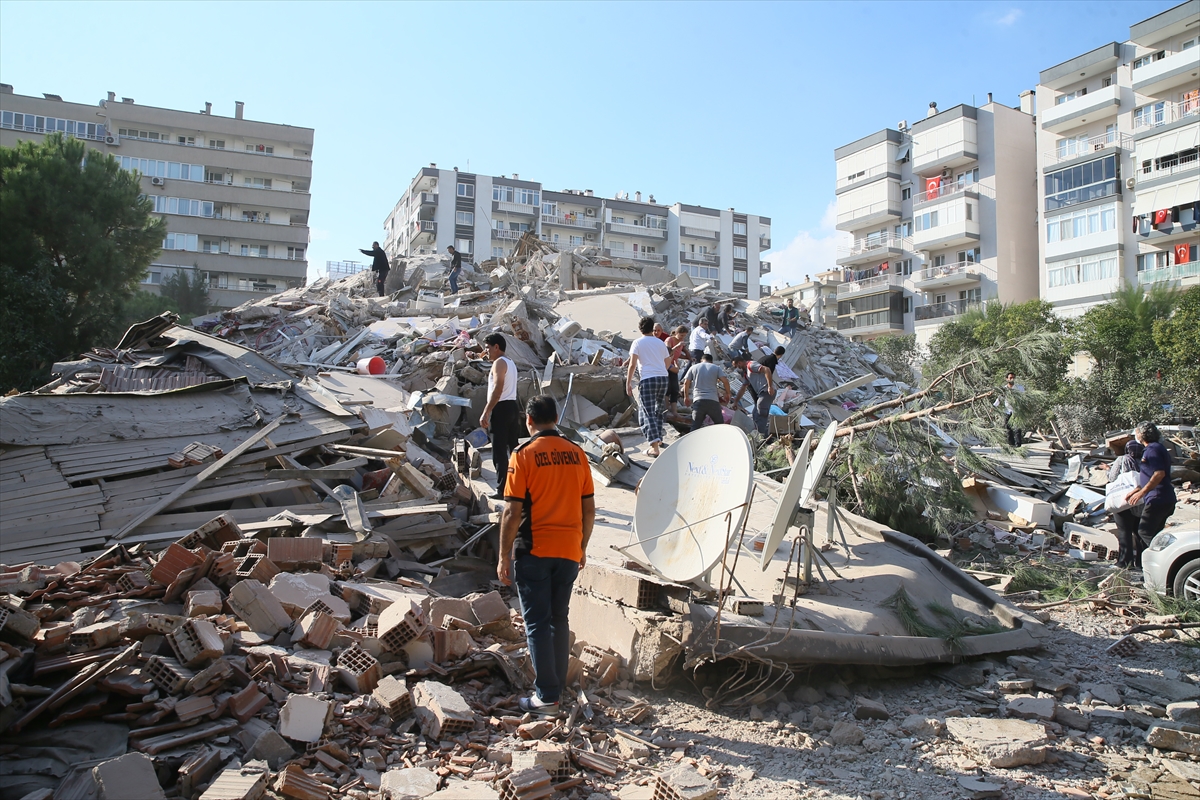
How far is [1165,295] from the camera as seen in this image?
972 inches

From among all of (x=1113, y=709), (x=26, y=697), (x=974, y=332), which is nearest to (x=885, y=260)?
(x=974, y=332)

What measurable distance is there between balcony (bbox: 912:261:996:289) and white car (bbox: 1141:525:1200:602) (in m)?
41.9

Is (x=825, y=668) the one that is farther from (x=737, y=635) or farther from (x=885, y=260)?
(x=885, y=260)

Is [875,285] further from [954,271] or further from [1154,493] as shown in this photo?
[1154,493]

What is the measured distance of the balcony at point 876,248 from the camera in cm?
5009

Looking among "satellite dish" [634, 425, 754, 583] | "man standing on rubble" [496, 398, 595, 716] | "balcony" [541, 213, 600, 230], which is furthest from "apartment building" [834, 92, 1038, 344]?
"man standing on rubble" [496, 398, 595, 716]

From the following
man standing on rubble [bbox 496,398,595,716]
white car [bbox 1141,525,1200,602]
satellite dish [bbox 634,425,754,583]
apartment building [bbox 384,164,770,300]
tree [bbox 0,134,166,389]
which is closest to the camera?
man standing on rubble [bbox 496,398,595,716]

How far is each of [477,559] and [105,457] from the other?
3.49 meters

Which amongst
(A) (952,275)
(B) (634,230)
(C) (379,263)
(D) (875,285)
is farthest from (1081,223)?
(B) (634,230)

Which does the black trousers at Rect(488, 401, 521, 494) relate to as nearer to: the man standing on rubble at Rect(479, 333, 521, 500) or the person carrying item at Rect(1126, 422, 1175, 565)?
the man standing on rubble at Rect(479, 333, 521, 500)

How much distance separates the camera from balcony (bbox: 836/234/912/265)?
164 feet

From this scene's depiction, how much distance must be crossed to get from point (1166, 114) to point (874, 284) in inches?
→ 753

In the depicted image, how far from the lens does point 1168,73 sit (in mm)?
32906

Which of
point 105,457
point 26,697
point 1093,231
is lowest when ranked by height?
point 26,697
